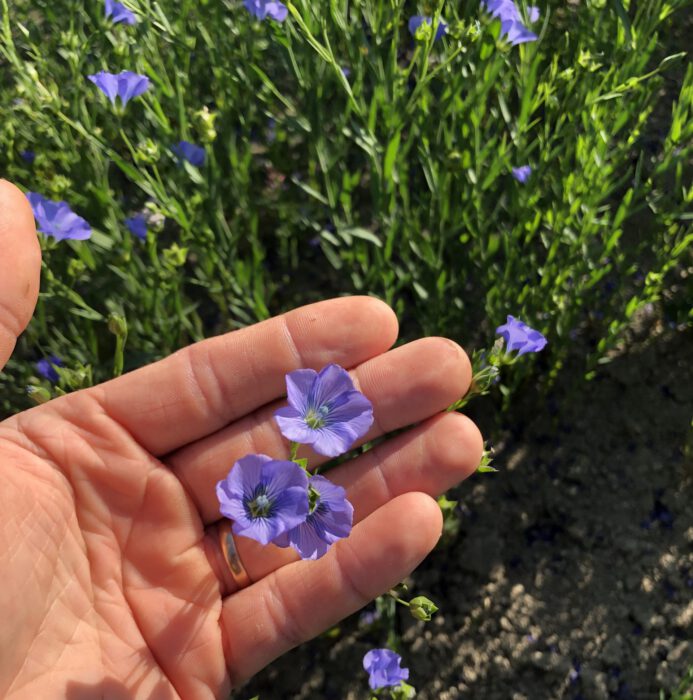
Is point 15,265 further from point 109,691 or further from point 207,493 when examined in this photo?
point 109,691

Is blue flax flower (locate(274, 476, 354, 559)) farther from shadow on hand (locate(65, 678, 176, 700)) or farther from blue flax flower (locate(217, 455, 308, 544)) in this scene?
shadow on hand (locate(65, 678, 176, 700))

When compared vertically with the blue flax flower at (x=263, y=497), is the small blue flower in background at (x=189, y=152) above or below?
above

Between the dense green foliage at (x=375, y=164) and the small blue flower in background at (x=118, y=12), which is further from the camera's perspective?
the small blue flower in background at (x=118, y=12)

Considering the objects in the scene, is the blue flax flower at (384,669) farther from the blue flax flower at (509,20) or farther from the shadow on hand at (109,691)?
the blue flax flower at (509,20)

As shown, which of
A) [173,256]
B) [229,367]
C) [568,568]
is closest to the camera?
[229,367]

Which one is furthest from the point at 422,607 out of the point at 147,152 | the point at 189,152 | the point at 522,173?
the point at 189,152

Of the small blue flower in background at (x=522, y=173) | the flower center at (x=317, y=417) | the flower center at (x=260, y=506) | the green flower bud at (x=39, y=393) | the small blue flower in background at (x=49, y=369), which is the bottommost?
the small blue flower in background at (x=49, y=369)

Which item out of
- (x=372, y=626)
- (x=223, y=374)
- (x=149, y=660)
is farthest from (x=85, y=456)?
(x=372, y=626)

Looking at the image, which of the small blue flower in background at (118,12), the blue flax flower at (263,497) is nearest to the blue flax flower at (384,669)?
the blue flax flower at (263,497)
